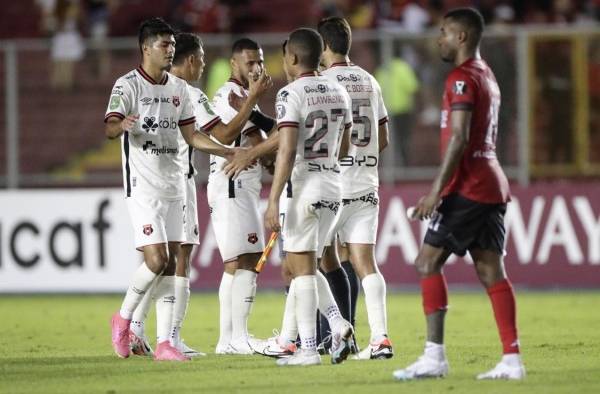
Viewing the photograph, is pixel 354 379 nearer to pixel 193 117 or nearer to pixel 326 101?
pixel 326 101

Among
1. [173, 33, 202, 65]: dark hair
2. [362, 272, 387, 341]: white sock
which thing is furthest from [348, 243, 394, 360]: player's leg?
[173, 33, 202, 65]: dark hair

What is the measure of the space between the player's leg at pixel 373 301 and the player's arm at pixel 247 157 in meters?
0.99

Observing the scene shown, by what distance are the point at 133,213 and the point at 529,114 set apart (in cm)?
886

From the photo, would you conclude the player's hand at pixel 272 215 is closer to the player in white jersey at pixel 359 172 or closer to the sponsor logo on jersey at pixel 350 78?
the player in white jersey at pixel 359 172

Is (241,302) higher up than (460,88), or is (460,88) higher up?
(460,88)

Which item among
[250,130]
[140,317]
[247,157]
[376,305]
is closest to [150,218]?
[247,157]

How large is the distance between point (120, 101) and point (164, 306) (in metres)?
1.67

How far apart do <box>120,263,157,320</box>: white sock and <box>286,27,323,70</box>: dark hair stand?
212cm

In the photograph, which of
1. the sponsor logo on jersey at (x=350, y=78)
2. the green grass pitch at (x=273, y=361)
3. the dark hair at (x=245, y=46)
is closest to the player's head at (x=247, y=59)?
the dark hair at (x=245, y=46)

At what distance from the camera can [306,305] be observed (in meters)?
9.66

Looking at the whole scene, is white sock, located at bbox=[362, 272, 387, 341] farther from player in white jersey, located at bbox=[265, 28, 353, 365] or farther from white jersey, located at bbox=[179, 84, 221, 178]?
white jersey, located at bbox=[179, 84, 221, 178]

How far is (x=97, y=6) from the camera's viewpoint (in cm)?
2381

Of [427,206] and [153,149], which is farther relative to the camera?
[153,149]

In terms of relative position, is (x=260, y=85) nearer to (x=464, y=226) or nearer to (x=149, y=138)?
(x=149, y=138)
